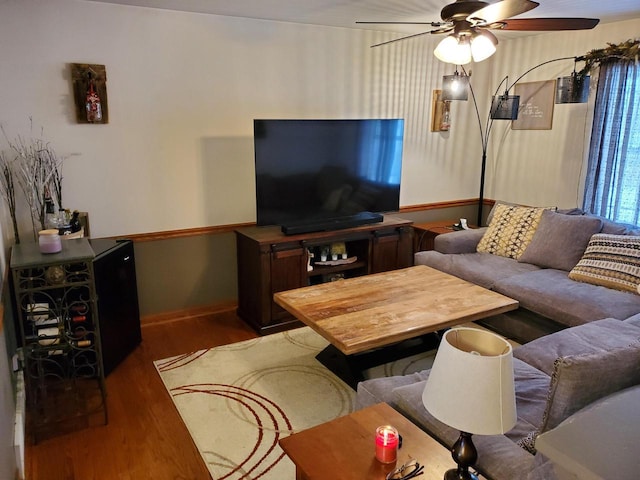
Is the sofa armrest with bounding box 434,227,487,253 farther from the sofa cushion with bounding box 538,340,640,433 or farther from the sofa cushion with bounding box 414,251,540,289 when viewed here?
the sofa cushion with bounding box 538,340,640,433

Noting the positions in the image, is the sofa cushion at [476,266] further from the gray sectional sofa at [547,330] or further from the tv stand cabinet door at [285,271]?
the tv stand cabinet door at [285,271]

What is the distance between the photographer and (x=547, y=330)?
327 centimetres

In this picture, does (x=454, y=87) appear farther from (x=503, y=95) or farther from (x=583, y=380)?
(x=583, y=380)

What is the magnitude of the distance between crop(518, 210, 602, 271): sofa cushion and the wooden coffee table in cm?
92

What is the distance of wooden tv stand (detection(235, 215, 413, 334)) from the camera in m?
3.64

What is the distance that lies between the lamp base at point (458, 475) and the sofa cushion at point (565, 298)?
6.80 feet

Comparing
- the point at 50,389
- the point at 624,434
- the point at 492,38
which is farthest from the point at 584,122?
the point at 50,389

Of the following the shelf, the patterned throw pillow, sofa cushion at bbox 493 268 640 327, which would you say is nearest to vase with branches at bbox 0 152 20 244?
the shelf

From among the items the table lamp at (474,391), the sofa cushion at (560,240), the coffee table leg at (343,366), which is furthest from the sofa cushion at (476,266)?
the table lamp at (474,391)

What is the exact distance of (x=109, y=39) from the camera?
329 centimetres

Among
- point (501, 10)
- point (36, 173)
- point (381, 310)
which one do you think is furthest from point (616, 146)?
point (36, 173)

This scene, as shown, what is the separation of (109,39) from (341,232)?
2154 millimetres

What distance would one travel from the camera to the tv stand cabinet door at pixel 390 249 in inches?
163

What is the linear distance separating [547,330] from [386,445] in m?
2.26
